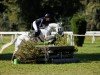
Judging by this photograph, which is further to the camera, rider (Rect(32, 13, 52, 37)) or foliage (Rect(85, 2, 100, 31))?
foliage (Rect(85, 2, 100, 31))

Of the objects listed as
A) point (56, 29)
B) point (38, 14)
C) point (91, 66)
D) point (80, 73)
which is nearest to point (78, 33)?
point (56, 29)

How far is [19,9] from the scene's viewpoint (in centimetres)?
6275

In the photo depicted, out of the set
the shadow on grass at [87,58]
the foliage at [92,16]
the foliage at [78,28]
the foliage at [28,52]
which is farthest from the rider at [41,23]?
the foliage at [92,16]

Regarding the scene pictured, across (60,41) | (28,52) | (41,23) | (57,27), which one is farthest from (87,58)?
(28,52)

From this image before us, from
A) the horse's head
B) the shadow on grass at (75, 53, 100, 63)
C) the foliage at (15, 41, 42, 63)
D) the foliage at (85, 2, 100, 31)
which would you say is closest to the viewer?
the foliage at (15, 41, 42, 63)

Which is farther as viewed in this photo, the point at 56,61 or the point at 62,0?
the point at 62,0

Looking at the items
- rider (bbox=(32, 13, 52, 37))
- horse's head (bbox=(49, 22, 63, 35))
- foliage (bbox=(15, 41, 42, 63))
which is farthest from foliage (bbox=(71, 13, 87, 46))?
foliage (bbox=(15, 41, 42, 63))

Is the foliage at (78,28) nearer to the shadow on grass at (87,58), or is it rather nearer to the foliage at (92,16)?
the shadow on grass at (87,58)

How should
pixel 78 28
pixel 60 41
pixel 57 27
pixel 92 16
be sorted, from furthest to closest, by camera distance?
pixel 92 16
pixel 78 28
pixel 57 27
pixel 60 41

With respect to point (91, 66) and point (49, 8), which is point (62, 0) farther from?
point (91, 66)

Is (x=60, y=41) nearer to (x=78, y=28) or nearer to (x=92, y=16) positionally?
(x=78, y=28)

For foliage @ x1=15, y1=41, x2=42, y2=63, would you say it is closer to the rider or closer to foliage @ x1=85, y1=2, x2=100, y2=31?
the rider

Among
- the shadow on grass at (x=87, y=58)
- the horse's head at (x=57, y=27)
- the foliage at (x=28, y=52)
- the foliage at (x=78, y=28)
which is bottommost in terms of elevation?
the foliage at (x=78, y=28)

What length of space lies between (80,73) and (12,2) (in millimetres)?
48860
